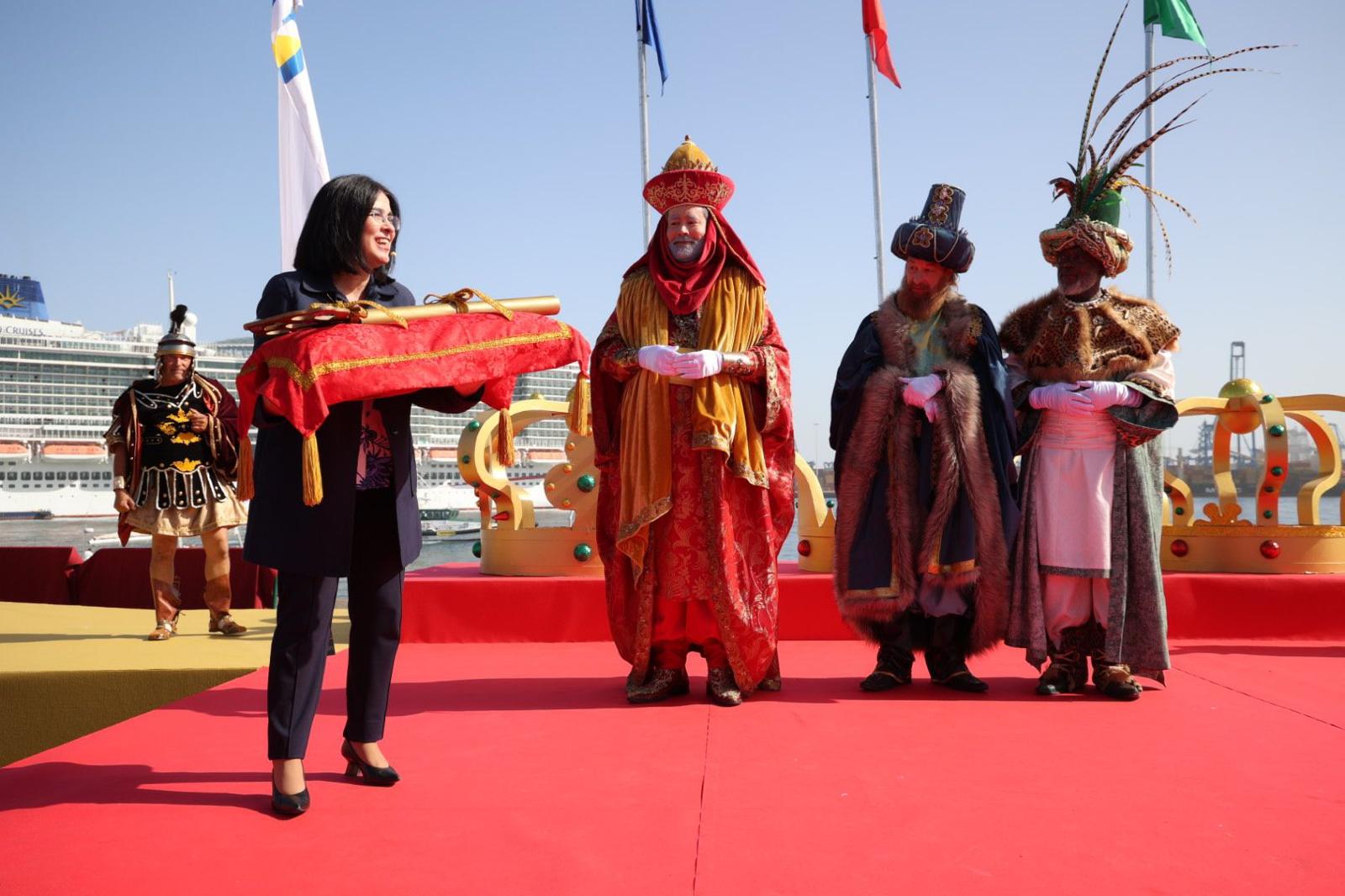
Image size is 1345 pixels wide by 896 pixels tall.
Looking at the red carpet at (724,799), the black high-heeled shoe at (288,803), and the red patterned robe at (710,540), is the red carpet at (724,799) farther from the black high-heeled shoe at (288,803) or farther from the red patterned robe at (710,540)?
the red patterned robe at (710,540)

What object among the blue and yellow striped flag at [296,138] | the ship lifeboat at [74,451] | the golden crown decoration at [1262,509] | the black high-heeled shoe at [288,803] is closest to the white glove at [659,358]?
the black high-heeled shoe at [288,803]

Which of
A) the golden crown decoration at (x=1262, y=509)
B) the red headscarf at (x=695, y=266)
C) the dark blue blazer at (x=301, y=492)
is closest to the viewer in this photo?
the dark blue blazer at (x=301, y=492)

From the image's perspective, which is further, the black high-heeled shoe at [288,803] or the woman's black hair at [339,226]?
the woman's black hair at [339,226]

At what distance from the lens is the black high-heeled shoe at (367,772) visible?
7.92ft

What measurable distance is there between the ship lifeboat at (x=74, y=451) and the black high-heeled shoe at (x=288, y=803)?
4785 centimetres

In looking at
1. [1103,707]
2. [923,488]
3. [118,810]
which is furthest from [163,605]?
[1103,707]

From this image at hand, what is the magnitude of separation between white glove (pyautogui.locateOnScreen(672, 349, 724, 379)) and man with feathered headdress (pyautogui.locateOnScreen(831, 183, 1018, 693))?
65 cm

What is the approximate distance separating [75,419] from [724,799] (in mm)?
51504

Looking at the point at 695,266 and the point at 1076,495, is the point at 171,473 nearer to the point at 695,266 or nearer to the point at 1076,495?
the point at 695,266

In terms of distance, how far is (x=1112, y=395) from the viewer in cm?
340

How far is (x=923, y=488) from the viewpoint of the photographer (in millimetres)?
3562

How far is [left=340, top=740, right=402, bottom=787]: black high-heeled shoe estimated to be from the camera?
241cm

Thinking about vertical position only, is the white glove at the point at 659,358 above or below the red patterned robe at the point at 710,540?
above

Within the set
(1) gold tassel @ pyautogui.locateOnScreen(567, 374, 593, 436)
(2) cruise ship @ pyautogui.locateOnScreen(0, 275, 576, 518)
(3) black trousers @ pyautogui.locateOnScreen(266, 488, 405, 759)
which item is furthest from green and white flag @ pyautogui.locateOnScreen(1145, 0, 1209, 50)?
(2) cruise ship @ pyautogui.locateOnScreen(0, 275, 576, 518)
